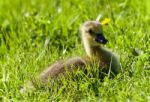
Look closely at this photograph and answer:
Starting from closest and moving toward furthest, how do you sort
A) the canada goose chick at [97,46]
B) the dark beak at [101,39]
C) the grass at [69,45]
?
1. the grass at [69,45]
2. the canada goose chick at [97,46]
3. the dark beak at [101,39]

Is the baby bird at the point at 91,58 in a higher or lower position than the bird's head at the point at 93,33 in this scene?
lower

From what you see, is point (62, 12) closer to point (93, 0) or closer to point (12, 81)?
point (93, 0)

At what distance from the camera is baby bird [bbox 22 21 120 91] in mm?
5402

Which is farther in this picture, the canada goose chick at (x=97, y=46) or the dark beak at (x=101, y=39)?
the dark beak at (x=101, y=39)

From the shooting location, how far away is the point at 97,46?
592 cm

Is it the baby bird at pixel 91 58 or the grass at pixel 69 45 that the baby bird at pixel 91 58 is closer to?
the baby bird at pixel 91 58

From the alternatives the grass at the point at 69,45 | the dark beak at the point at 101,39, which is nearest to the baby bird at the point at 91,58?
the dark beak at the point at 101,39

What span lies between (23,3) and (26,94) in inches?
136

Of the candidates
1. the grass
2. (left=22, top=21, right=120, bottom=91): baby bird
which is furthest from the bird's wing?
the grass

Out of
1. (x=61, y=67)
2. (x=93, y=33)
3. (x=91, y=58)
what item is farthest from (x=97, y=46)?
(x=61, y=67)

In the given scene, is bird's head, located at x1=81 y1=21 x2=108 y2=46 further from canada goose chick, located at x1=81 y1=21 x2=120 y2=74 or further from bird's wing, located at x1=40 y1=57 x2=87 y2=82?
bird's wing, located at x1=40 y1=57 x2=87 y2=82

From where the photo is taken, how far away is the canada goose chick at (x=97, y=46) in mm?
5640

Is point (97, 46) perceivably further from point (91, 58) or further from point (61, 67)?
point (61, 67)

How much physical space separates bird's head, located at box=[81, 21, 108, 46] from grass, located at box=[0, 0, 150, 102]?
0.63ft
